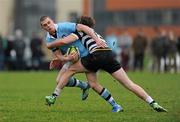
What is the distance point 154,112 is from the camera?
12.3 metres

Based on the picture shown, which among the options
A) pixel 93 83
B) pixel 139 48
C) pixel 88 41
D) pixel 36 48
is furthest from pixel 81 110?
pixel 36 48

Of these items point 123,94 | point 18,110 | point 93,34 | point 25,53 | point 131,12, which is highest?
point 93,34

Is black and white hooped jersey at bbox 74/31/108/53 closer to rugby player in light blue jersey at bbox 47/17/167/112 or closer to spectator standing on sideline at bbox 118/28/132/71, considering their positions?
rugby player in light blue jersey at bbox 47/17/167/112

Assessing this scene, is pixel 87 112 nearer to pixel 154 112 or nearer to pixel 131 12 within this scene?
pixel 154 112

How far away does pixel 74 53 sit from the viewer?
12.4 m

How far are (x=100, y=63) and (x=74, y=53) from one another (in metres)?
0.51

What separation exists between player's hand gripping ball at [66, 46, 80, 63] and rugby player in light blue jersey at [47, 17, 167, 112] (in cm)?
9

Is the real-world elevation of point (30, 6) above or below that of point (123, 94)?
below

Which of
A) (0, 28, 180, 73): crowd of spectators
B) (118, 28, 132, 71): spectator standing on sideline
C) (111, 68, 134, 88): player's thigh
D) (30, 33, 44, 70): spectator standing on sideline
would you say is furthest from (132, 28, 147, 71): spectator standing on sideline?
(111, 68, 134, 88): player's thigh

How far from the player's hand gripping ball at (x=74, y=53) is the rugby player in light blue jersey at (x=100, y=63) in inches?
3.5

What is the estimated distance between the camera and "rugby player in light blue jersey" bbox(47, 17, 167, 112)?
479 inches

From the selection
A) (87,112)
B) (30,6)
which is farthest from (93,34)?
(30,6)

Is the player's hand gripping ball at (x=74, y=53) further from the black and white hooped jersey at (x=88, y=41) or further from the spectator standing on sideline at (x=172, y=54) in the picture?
the spectator standing on sideline at (x=172, y=54)

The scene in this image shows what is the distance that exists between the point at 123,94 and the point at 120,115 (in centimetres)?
553
